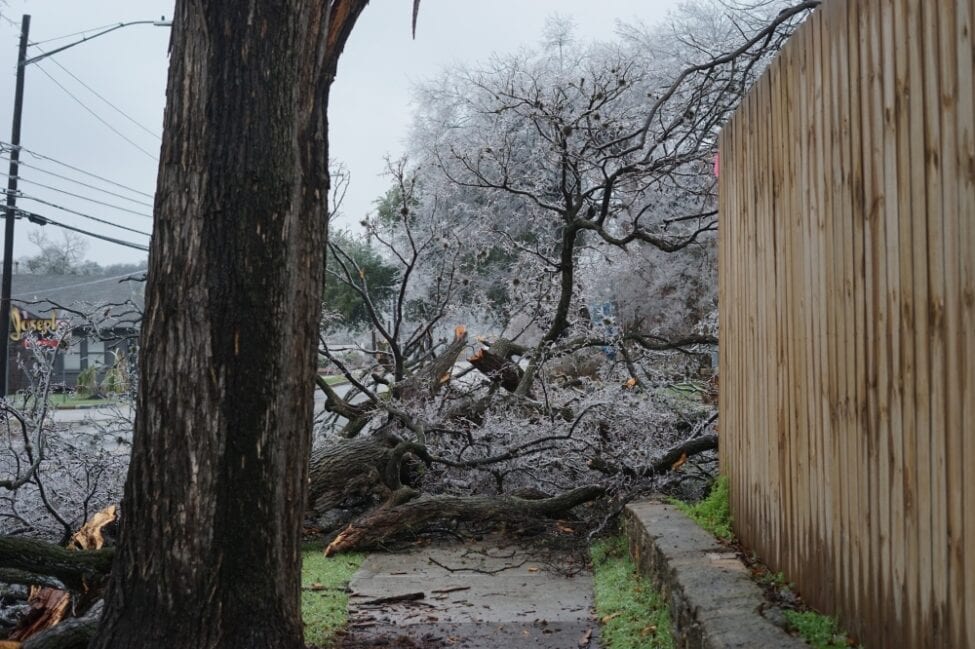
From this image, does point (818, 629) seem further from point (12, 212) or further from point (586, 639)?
point (12, 212)

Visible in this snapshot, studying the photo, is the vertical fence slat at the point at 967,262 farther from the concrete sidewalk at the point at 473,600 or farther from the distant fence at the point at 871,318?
the concrete sidewalk at the point at 473,600

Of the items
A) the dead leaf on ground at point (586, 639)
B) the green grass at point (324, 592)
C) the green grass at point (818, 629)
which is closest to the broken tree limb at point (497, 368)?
the green grass at point (324, 592)

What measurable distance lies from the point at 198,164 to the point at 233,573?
1561mm

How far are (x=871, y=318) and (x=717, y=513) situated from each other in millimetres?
2952

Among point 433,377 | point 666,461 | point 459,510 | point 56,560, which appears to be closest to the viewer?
point 56,560

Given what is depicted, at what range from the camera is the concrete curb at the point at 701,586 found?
3230 millimetres

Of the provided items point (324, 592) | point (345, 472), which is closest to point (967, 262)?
point (324, 592)

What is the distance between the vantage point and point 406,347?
9.84 meters

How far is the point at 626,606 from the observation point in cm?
518

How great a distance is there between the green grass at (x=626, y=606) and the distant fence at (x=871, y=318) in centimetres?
67

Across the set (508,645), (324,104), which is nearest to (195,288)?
(324,104)

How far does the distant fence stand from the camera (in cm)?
214

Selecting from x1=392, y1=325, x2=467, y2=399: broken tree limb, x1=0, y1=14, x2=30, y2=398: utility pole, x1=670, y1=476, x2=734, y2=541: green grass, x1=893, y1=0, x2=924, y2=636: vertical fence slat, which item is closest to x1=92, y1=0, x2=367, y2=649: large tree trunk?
x1=893, y1=0, x2=924, y2=636: vertical fence slat

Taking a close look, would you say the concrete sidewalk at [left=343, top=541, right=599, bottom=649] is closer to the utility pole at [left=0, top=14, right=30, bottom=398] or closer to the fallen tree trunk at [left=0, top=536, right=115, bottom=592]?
the fallen tree trunk at [left=0, top=536, right=115, bottom=592]
